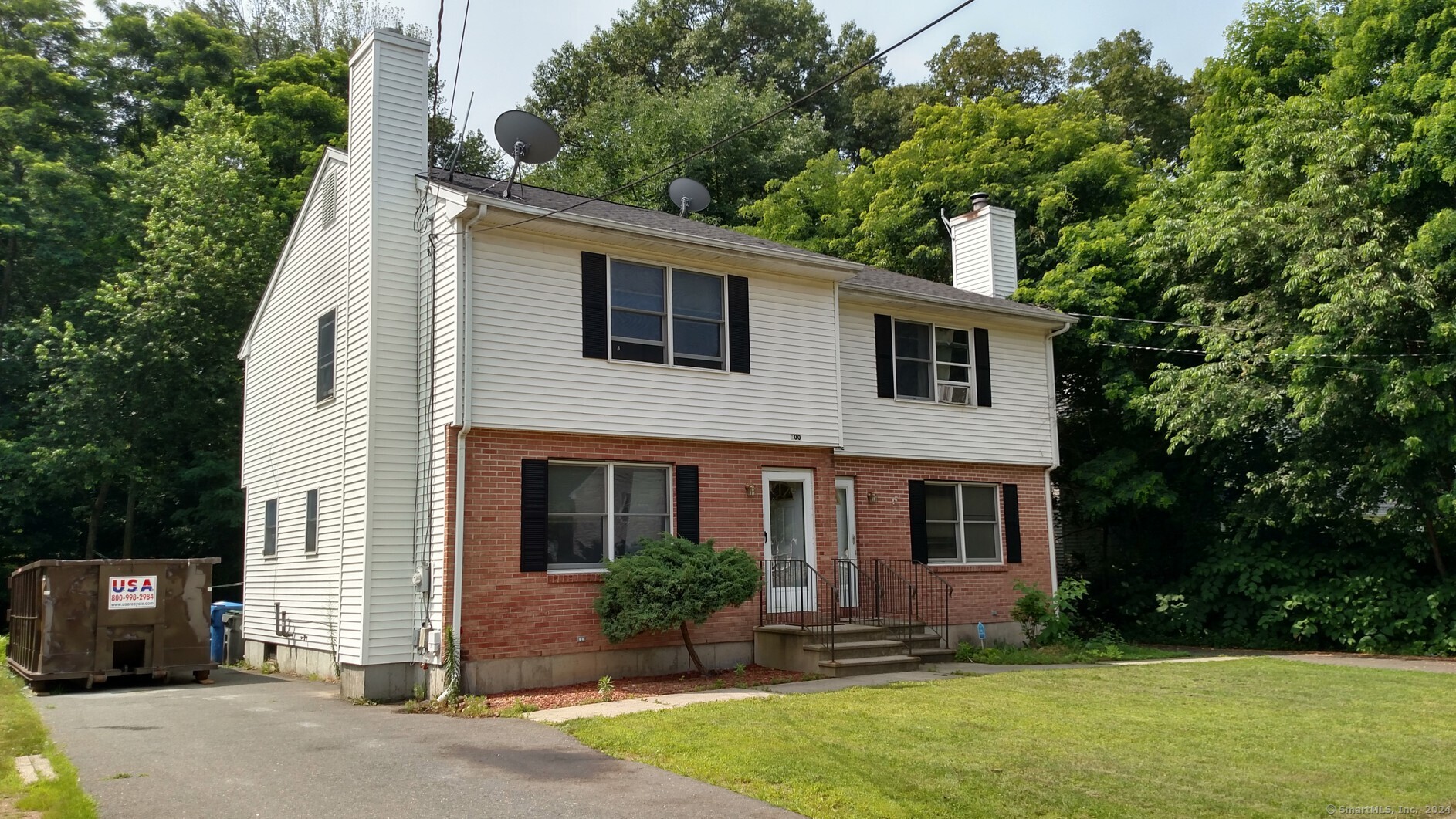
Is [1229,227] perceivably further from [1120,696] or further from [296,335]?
[296,335]

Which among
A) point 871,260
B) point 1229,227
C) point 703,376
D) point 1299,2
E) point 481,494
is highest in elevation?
point 1299,2

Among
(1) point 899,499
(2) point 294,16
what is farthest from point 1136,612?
(2) point 294,16

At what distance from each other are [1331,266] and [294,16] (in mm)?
35180

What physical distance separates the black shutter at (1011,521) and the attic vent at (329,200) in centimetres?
1134

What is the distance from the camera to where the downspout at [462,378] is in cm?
1193

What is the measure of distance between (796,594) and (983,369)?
5.77 meters

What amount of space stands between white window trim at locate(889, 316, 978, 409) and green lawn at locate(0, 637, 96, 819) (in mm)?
11903

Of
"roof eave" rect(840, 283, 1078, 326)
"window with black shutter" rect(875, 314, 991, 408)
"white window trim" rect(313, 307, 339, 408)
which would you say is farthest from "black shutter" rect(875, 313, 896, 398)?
"white window trim" rect(313, 307, 339, 408)

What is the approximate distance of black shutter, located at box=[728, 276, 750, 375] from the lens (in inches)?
565

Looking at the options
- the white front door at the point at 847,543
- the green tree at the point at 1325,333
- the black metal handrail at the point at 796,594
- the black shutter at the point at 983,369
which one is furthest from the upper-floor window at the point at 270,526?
the green tree at the point at 1325,333

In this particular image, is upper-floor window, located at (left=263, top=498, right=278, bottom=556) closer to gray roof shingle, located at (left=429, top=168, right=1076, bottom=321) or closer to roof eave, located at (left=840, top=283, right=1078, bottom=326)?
gray roof shingle, located at (left=429, top=168, right=1076, bottom=321)

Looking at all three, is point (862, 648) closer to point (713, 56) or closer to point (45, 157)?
→ point (45, 157)

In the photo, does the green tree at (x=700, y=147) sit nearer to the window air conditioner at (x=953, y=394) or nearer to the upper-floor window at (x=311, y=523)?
the window air conditioner at (x=953, y=394)

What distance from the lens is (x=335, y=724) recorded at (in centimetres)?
1036
